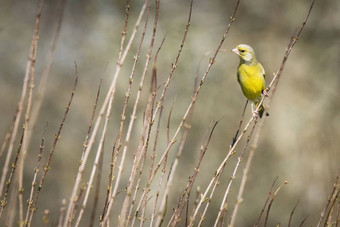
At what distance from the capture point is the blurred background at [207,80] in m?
11.9

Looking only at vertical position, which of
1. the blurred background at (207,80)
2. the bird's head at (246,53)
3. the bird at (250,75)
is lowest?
the bird at (250,75)

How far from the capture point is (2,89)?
1197cm

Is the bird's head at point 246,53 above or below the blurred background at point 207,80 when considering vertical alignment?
below

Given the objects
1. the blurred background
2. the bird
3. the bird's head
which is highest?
the blurred background

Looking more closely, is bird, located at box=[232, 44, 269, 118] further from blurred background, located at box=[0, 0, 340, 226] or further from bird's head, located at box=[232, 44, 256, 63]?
blurred background, located at box=[0, 0, 340, 226]

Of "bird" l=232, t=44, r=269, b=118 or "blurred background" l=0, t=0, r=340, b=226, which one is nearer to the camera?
"bird" l=232, t=44, r=269, b=118

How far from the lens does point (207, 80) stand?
41.9ft

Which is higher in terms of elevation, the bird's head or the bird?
the bird's head

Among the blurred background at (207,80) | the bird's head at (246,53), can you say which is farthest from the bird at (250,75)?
the blurred background at (207,80)

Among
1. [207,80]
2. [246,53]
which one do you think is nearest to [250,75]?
[246,53]

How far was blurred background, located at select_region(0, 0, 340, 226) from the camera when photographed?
468 inches

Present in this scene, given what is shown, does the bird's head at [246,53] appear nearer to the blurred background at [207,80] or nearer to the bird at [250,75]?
the bird at [250,75]

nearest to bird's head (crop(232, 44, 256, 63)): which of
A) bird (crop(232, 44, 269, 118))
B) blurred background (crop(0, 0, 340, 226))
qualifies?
bird (crop(232, 44, 269, 118))

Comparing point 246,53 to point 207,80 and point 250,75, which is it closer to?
point 250,75
